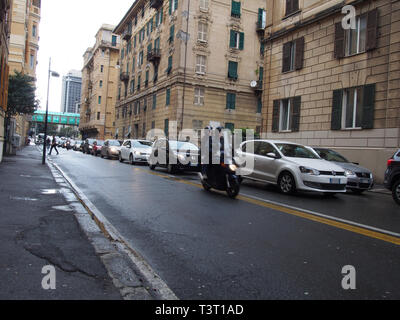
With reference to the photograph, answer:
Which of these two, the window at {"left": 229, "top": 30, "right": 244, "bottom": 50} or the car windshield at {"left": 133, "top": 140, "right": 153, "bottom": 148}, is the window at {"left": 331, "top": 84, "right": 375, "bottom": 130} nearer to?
the car windshield at {"left": 133, "top": 140, "right": 153, "bottom": 148}

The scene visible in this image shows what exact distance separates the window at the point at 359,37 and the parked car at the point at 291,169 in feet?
27.7

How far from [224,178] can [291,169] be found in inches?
82.2

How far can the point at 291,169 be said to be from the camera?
10227mm

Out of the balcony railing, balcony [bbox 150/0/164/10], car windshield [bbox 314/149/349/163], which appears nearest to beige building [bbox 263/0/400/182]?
car windshield [bbox 314/149/349/163]

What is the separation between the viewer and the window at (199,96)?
34875 millimetres

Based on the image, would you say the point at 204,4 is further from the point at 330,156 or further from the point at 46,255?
the point at 46,255

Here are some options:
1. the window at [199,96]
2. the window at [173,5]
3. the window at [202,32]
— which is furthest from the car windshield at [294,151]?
the window at [173,5]

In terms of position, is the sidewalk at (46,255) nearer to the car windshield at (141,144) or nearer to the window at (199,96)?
the car windshield at (141,144)

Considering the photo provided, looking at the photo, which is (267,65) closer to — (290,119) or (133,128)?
(290,119)

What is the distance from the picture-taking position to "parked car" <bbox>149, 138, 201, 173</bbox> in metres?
15.8

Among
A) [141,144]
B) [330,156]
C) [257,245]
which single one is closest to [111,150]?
[141,144]

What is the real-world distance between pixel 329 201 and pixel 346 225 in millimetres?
3247

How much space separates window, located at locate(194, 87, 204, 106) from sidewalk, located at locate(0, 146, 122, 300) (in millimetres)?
28466
